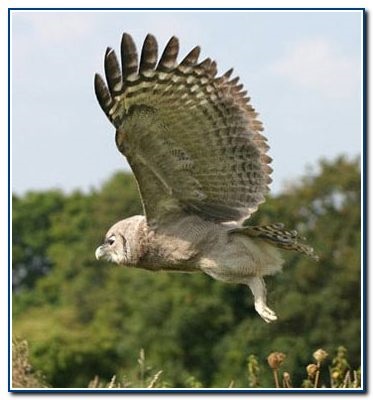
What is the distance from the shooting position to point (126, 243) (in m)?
6.14

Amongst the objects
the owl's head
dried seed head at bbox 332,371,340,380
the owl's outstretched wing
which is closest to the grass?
dried seed head at bbox 332,371,340,380

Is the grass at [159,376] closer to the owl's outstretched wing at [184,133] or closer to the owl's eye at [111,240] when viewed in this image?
the owl's eye at [111,240]

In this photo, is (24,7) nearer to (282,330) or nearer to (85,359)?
(282,330)

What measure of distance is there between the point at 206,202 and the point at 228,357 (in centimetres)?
1494

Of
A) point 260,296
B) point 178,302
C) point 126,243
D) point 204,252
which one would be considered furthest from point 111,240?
point 178,302

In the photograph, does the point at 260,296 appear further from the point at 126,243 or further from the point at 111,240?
→ the point at 111,240

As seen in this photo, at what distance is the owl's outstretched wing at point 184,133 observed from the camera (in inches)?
220

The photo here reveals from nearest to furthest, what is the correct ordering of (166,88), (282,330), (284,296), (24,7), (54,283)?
(166,88) → (24,7) → (282,330) → (284,296) → (54,283)

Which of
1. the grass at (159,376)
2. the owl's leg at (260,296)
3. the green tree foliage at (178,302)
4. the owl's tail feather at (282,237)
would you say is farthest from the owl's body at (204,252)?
the green tree foliage at (178,302)

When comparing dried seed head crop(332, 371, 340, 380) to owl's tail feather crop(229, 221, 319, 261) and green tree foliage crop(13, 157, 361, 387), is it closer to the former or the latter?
owl's tail feather crop(229, 221, 319, 261)

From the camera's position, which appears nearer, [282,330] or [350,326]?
[282,330]

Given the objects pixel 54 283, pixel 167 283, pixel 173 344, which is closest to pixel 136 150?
pixel 173 344

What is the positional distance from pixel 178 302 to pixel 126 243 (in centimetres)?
1881

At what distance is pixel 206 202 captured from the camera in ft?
19.8
